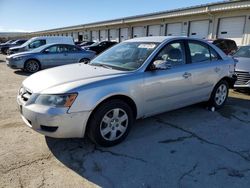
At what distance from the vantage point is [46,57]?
1159cm

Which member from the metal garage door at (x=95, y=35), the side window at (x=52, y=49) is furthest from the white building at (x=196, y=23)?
the side window at (x=52, y=49)

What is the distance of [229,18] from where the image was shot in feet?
58.4

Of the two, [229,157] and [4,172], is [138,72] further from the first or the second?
[4,172]

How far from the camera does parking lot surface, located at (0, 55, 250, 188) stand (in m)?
2.88

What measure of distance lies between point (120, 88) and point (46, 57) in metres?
8.99

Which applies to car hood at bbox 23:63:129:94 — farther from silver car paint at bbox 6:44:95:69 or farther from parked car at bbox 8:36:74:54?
parked car at bbox 8:36:74:54

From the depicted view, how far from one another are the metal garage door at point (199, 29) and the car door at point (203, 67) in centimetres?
1551

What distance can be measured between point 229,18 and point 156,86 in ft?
53.8

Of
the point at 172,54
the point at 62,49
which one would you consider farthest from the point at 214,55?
the point at 62,49

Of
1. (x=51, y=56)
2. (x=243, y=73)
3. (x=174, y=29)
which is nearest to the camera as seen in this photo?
(x=243, y=73)

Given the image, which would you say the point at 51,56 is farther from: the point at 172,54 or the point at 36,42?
the point at 172,54

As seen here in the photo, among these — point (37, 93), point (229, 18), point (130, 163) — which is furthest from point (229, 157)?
point (229, 18)

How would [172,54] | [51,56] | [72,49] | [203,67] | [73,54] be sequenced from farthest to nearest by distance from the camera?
[72,49]
[73,54]
[51,56]
[203,67]
[172,54]

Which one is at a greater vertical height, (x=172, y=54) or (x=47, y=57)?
(x=172, y=54)
